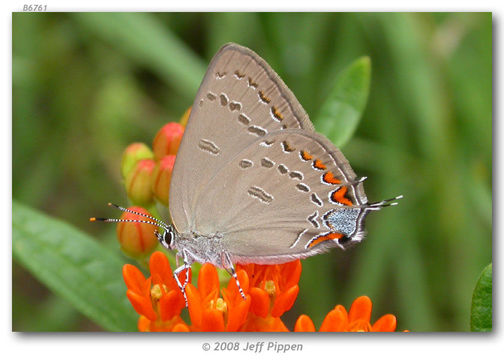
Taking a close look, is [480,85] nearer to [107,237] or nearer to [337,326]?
[337,326]

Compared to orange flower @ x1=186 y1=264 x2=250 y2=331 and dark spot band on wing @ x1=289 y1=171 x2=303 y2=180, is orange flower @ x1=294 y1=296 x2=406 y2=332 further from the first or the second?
dark spot band on wing @ x1=289 y1=171 x2=303 y2=180

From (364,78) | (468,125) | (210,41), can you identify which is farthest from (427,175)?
(210,41)

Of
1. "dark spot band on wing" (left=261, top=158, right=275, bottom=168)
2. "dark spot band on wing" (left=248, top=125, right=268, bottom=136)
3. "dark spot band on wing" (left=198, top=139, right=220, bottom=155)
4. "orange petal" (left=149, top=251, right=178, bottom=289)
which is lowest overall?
"orange petal" (left=149, top=251, right=178, bottom=289)

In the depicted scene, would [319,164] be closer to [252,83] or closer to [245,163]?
[245,163]

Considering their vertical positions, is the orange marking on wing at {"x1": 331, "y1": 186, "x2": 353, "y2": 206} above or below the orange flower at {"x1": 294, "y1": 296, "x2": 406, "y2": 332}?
above

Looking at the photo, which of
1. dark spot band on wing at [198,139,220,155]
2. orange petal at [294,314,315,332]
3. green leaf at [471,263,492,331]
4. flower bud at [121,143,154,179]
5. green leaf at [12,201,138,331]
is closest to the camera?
green leaf at [471,263,492,331]

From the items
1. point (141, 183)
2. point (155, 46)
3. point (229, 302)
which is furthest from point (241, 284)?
point (155, 46)

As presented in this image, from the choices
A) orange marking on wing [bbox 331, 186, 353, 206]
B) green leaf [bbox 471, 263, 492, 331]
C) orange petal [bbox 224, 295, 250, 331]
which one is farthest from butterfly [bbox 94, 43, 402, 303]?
green leaf [bbox 471, 263, 492, 331]
